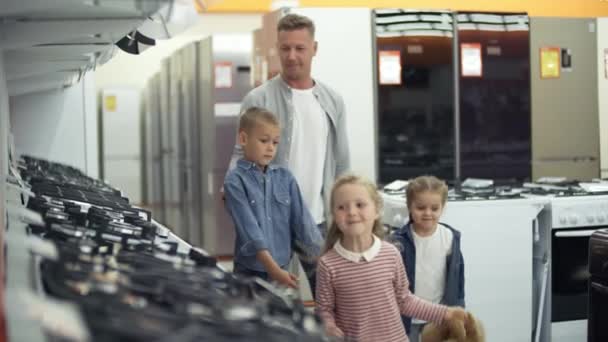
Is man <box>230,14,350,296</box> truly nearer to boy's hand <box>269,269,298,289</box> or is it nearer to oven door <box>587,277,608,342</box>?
boy's hand <box>269,269,298,289</box>

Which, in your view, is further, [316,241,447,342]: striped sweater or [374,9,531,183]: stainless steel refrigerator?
[374,9,531,183]: stainless steel refrigerator

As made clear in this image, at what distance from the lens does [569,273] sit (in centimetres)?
437

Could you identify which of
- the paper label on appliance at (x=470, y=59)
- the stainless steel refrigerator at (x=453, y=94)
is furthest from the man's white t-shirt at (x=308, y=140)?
the paper label on appliance at (x=470, y=59)

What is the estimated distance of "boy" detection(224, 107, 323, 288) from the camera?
2.81 m

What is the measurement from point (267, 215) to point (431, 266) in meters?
0.81

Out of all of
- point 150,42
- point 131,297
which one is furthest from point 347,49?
point 131,297

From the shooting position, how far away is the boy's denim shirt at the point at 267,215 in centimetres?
283

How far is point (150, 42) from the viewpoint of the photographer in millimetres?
2807

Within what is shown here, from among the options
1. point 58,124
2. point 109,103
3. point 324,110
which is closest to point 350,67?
point 58,124

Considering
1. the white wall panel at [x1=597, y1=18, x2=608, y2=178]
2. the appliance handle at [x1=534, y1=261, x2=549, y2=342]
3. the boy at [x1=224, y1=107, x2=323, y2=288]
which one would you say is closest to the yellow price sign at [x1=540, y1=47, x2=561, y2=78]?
the white wall panel at [x1=597, y1=18, x2=608, y2=178]

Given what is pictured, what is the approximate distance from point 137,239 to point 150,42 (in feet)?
4.28

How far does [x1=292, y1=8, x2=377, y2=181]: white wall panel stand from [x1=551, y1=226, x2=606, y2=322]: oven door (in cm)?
143

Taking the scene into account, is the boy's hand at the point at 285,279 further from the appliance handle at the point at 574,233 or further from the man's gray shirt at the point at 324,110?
the appliance handle at the point at 574,233

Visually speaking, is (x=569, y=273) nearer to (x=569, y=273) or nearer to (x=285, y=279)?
(x=569, y=273)
